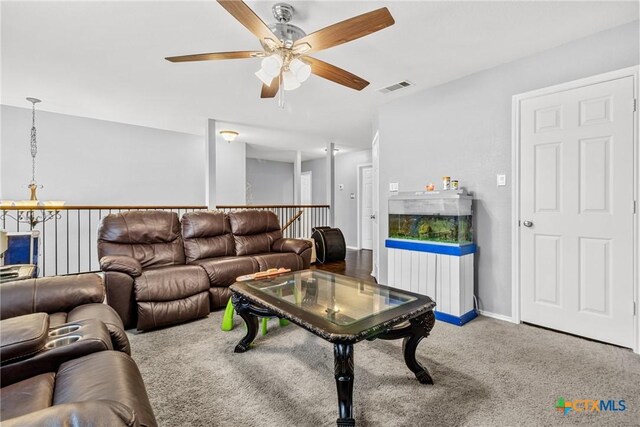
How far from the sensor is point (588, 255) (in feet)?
7.82

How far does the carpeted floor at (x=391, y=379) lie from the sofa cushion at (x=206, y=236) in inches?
42.6

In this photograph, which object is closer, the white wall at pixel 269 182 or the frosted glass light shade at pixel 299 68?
the frosted glass light shade at pixel 299 68

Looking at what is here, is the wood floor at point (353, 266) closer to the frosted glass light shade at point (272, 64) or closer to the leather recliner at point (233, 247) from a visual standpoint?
the leather recliner at point (233, 247)

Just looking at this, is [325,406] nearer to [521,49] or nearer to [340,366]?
[340,366]

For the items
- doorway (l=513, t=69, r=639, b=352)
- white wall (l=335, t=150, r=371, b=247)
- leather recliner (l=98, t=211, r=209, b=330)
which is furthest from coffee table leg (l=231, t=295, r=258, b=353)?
white wall (l=335, t=150, r=371, b=247)

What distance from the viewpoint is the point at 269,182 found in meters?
8.65

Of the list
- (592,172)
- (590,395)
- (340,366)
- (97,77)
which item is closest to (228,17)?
(97,77)

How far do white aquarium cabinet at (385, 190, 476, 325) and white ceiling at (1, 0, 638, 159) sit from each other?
1318 mm

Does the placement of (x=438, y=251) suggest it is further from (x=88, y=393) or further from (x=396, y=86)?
(x=88, y=393)

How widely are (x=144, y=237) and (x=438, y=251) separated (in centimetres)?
304

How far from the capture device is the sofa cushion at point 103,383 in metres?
0.88

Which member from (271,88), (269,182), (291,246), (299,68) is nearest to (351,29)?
(299,68)

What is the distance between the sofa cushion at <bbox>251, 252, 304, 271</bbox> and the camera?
347cm

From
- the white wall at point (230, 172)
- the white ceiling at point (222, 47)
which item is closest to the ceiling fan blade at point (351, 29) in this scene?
the white ceiling at point (222, 47)
